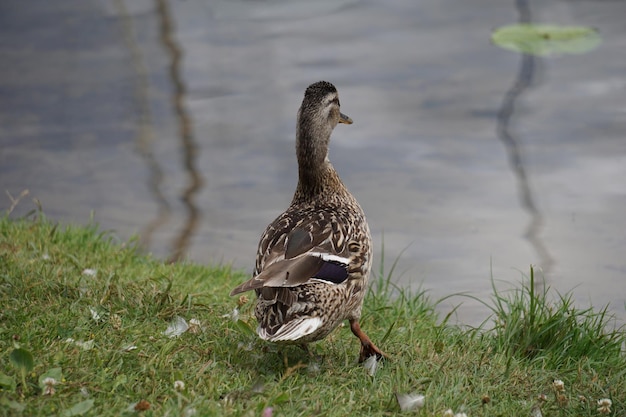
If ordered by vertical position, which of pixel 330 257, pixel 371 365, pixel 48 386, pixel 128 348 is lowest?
pixel 371 365

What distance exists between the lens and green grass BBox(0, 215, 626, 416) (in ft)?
12.6

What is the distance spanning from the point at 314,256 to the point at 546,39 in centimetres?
573

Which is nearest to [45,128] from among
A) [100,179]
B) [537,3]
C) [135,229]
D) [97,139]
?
[97,139]

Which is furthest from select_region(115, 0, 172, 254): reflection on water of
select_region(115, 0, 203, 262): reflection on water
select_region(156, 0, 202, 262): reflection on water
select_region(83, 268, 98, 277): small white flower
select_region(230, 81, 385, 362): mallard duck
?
select_region(230, 81, 385, 362): mallard duck

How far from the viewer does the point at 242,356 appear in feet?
14.3

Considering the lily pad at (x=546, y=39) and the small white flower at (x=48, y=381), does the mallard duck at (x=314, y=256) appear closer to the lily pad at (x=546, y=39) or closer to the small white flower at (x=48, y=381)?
the small white flower at (x=48, y=381)

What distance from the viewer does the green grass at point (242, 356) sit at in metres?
3.85

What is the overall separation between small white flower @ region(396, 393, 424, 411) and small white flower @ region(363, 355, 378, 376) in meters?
0.30

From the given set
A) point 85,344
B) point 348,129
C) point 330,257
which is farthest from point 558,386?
point 348,129

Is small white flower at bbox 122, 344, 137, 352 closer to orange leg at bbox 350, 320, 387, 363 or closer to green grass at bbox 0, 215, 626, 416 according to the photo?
green grass at bbox 0, 215, 626, 416

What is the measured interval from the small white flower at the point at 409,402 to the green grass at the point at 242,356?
2 cm

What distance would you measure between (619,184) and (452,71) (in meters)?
2.23

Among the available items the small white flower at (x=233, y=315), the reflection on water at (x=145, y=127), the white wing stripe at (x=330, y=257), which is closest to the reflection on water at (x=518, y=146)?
the white wing stripe at (x=330, y=257)

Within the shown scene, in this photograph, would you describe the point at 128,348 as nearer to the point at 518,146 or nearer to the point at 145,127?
the point at 518,146
